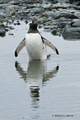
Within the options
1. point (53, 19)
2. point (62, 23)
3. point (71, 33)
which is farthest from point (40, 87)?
point (53, 19)

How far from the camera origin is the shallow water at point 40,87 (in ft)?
22.6

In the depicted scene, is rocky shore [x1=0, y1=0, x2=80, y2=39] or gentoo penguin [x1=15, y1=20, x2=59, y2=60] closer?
gentoo penguin [x1=15, y1=20, x2=59, y2=60]

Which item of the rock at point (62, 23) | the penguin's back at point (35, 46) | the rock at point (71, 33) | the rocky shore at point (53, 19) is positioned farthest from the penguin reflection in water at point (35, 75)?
the rock at point (62, 23)

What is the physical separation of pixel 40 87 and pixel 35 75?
56.2 inches

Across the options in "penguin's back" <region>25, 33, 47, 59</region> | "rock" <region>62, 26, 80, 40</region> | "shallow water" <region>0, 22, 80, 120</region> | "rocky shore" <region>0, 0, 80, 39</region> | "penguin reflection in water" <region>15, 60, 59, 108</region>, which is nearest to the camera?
"shallow water" <region>0, 22, 80, 120</region>

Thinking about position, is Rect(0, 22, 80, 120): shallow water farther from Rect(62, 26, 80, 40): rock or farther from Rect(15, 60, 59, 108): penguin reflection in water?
Rect(62, 26, 80, 40): rock

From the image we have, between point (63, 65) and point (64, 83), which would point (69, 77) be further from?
point (63, 65)

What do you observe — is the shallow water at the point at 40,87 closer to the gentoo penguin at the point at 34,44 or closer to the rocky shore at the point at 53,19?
the gentoo penguin at the point at 34,44

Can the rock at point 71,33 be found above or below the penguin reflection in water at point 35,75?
below

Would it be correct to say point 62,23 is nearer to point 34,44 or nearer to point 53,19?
point 53,19

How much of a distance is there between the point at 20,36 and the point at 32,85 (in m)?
10.3

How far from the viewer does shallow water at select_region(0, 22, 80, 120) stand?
6.89 m

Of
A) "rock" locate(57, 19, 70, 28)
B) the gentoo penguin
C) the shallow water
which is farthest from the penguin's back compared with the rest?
"rock" locate(57, 19, 70, 28)

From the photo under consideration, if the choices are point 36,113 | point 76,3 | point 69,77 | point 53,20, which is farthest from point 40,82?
point 76,3
